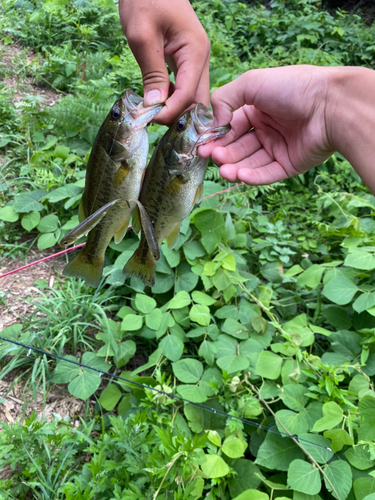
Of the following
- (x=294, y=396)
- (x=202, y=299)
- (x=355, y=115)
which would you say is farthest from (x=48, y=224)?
(x=355, y=115)

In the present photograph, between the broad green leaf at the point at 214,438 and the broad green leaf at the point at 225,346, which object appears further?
the broad green leaf at the point at 225,346

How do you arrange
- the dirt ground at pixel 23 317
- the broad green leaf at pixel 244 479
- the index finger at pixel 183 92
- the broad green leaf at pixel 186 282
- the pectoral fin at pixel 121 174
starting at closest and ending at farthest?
the pectoral fin at pixel 121 174
the index finger at pixel 183 92
the broad green leaf at pixel 244 479
the dirt ground at pixel 23 317
the broad green leaf at pixel 186 282

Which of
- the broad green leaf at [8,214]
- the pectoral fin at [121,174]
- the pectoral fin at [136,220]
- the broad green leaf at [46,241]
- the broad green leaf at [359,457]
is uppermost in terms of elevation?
the pectoral fin at [121,174]

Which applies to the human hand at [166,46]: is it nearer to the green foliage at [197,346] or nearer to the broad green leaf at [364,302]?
the green foliage at [197,346]

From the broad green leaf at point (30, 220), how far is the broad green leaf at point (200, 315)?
1608 mm

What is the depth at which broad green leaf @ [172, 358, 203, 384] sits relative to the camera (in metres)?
2.43

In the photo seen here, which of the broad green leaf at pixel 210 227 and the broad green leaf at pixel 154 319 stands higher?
the broad green leaf at pixel 210 227

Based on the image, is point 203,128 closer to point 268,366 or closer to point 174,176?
point 174,176

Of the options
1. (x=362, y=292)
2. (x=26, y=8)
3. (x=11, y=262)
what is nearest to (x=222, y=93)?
(x=362, y=292)

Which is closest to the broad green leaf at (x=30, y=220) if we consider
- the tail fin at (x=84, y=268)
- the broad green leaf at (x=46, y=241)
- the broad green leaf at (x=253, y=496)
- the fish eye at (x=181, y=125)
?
the broad green leaf at (x=46, y=241)

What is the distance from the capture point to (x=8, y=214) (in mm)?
3305

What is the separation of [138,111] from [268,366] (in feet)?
5.36

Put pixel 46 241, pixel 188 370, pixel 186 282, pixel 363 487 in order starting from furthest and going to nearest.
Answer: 1. pixel 46 241
2. pixel 186 282
3. pixel 188 370
4. pixel 363 487

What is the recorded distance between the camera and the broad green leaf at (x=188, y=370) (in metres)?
2.43
